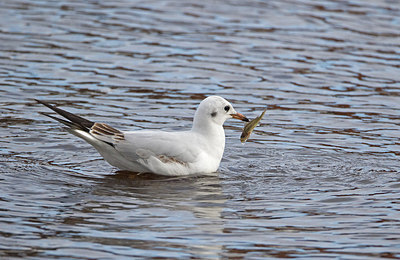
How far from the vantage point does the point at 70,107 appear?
473 inches

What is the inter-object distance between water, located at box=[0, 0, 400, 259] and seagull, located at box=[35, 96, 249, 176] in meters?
0.15

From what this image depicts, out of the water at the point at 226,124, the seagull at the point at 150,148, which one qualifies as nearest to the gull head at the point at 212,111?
the seagull at the point at 150,148

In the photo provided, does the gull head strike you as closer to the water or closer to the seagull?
the seagull

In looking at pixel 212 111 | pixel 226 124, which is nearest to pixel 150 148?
pixel 212 111

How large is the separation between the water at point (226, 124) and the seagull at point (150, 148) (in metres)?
0.15

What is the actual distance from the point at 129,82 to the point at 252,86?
1.88 meters

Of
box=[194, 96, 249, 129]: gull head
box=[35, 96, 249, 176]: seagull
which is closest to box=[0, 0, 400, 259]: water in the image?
box=[35, 96, 249, 176]: seagull

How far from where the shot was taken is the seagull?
30.5 ft

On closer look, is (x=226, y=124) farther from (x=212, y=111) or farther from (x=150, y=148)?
(x=150, y=148)

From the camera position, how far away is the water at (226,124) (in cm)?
732

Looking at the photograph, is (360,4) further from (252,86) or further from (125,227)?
(125,227)

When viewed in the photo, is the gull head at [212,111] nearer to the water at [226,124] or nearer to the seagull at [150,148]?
the seagull at [150,148]

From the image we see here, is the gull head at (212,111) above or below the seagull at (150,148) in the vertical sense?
above

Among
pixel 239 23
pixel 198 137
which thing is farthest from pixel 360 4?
pixel 198 137
